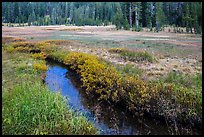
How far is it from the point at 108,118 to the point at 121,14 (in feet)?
158

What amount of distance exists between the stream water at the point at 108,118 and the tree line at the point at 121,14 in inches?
1355

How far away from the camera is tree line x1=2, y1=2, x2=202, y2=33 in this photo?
4972 centimetres

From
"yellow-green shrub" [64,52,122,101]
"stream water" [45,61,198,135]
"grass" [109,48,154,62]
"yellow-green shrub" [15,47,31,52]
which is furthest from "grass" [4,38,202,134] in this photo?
"yellow-green shrub" [15,47,31,52]

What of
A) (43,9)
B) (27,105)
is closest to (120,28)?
(27,105)

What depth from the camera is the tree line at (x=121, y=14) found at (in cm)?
4972

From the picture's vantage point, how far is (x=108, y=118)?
430 inches

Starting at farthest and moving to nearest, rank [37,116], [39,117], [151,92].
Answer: [151,92] < [37,116] < [39,117]

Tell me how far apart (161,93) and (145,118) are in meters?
1.26

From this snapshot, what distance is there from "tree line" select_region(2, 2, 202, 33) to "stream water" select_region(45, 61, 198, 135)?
113 feet

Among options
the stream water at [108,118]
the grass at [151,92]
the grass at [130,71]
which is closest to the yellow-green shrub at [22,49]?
the grass at [151,92]

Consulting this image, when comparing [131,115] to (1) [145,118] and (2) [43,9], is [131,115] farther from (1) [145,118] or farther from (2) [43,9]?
(2) [43,9]

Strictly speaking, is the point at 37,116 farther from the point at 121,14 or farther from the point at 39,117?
the point at 121,14

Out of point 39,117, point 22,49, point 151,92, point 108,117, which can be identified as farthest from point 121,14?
point 39,117

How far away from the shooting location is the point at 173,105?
34.4 feet
